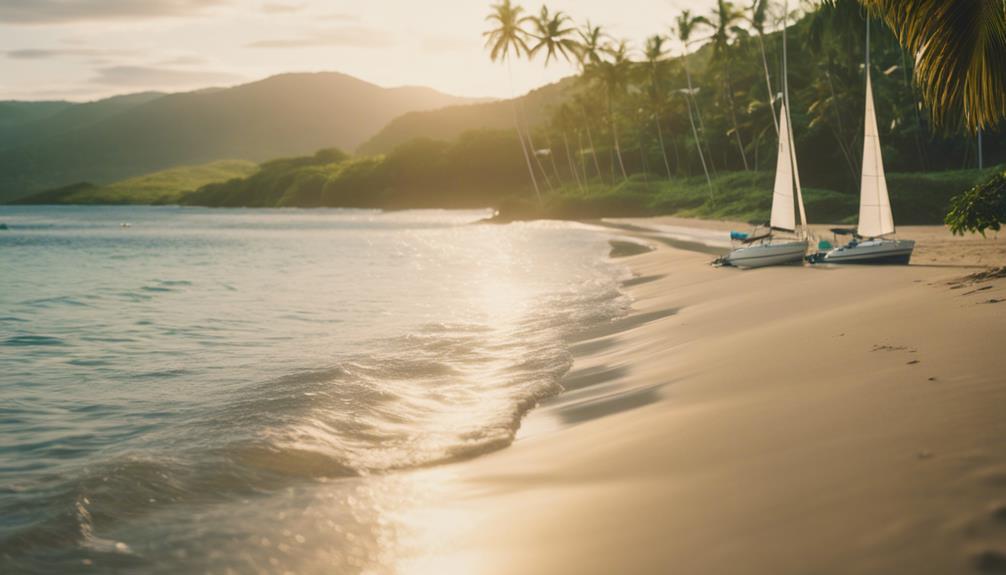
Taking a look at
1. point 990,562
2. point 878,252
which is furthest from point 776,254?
point 990,562

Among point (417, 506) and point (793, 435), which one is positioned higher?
point (793, 435)

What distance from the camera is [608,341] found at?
481 inches

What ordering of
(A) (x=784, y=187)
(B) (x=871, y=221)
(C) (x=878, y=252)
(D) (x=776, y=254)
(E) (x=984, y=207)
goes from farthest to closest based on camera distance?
1. (A) (x=784, y=187)
2. (D) (x=776, y=254)
3. (B) (x=871, y=221)
4. (C) (x=878, y=252)
5. (E) (x=984, y=207)

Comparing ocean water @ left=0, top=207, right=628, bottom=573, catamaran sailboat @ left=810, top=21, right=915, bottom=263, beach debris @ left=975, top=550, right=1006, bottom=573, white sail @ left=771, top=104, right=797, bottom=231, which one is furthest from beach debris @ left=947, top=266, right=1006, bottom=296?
white sail @ left=771, top=104, right=797, bottom=231

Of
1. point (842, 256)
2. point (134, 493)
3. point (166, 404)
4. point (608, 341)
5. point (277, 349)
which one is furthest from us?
point (842, 256)

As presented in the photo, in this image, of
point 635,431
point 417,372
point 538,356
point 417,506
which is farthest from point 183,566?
point 538,356

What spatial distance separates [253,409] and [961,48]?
8.03 m

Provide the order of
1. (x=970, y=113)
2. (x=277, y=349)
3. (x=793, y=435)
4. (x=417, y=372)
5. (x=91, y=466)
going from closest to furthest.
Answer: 1. (x=793, y=435)
2. (x=91, y=466)
3. (x=970, y=113)
4. (x=417, y=372)
5. (x=277, y=349)

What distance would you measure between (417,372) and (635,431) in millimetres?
5008

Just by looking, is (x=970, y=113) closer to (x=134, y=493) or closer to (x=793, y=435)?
(x=793, y=435)

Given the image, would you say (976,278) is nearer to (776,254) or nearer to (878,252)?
(878,252)

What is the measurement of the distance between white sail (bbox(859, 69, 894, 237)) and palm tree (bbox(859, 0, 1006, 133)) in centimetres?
1297

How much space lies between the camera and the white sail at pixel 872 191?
66.2 feet

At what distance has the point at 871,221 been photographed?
805 inches
